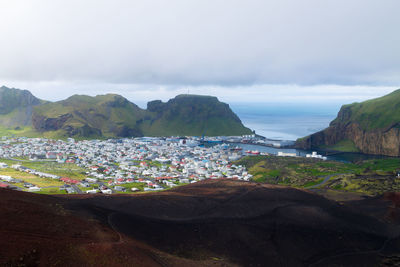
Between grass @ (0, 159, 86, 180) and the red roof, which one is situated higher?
grass @ (0, 159, 86, 180)

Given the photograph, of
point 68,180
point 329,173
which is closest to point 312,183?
point 329,173

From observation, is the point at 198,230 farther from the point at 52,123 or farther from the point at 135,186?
the point at 52,123

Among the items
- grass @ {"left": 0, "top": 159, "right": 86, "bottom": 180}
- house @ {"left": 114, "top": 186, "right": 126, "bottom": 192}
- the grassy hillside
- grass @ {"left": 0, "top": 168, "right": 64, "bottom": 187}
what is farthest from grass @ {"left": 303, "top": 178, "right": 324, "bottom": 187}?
the grassy hillside

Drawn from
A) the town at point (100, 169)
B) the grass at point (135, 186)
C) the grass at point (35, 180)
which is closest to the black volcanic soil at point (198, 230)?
the grass at point (135, 186)

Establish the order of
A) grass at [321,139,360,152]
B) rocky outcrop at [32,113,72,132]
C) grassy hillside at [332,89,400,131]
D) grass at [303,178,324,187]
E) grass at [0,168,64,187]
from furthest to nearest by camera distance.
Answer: rocky outcrop at [32,113,72,132]
grass at [321,139,360,152]
grassy hillside at [332,89,400,131]
grass at [303,178,324,187]
grass at [0,168,64,187]

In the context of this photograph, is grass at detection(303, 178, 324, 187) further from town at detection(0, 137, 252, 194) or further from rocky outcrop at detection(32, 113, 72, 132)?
rocky outcrop at detection(32, 113, 72, 132)

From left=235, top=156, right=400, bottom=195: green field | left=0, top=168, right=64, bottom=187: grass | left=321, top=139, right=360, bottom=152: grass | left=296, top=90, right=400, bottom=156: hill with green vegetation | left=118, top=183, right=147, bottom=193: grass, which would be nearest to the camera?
left=235, top=156, right=400, bottom=195: green field

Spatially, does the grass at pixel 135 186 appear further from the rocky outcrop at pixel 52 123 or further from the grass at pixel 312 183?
the rocky outcrop at pixel 52 123
